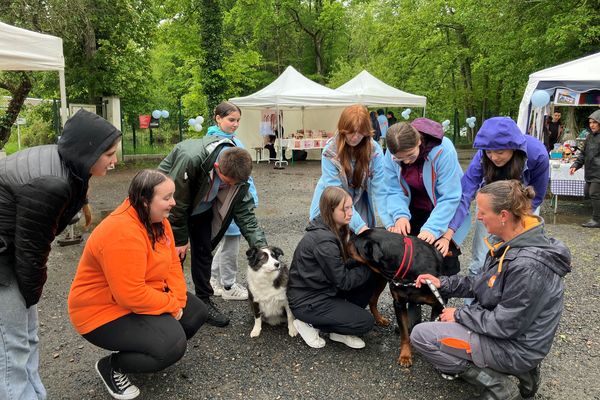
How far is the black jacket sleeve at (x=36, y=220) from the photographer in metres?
2.12

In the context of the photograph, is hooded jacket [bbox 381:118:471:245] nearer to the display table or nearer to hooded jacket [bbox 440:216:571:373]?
hooded jacket [bbox 440:216:571:373]

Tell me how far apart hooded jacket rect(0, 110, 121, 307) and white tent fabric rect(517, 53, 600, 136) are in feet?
33.1

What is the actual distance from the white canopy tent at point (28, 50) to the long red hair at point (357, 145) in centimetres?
406

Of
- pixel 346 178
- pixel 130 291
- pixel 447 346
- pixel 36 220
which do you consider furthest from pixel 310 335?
pixel 36 220

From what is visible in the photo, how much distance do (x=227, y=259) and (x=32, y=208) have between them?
2.67 metres

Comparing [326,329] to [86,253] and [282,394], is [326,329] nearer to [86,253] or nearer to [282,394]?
[282,394]

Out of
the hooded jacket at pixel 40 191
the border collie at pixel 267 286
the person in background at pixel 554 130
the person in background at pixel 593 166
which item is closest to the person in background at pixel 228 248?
the border collie at pixel 267 286

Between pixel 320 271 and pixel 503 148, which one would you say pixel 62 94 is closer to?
pixel 320 271

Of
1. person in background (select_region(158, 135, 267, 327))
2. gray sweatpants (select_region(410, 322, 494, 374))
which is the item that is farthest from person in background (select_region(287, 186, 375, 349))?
gray sweatpants (select_region(410, 322, 494, 374))

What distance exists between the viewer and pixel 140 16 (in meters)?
16.4

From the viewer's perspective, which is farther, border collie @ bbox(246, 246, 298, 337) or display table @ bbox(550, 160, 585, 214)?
display table @ bbox(550, 160, 585, 214)

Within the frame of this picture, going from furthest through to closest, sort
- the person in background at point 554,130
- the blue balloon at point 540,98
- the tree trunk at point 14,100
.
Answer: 1. the tree trunk at point 14,100
2. the person in background at point 554,130
3. the blue balloon at point 540,98

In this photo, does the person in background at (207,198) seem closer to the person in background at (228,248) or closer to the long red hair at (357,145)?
the person in background at (228,248)

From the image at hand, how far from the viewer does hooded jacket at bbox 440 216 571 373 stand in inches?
98.7
